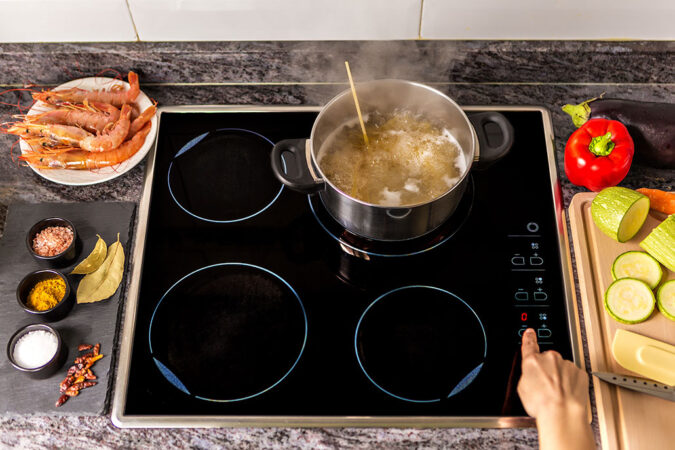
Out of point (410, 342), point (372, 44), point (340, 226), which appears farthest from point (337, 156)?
point (410, 342)

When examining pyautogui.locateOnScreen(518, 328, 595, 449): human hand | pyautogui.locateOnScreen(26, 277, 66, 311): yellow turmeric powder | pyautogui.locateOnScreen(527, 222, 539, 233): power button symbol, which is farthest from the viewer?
pyautogui.locateOnScreen(527, 222, 539, 233): power button symbol

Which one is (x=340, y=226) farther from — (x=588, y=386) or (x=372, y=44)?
(x=588, y=386)

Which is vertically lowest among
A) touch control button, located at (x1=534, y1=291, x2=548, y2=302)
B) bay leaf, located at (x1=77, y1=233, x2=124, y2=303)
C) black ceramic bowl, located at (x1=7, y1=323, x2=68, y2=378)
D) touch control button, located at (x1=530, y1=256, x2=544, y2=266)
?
black ceramic bowl, located at (x1=7, y1=323, x2=68, y2=378)

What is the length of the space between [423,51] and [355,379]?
2.03 ft

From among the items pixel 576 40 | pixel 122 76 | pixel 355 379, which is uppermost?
pixel 576 40

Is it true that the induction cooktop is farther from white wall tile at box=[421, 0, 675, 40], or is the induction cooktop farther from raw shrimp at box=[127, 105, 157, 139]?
white wall tile at box=[421, 0, 675, 40]

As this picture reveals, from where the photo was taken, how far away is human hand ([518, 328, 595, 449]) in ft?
2.51

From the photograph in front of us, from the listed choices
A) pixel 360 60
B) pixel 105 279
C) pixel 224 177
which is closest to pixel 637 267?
pixel 360 60

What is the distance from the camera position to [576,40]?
3.46 ft

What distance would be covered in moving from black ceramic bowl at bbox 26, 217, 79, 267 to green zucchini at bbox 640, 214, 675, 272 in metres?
0.94

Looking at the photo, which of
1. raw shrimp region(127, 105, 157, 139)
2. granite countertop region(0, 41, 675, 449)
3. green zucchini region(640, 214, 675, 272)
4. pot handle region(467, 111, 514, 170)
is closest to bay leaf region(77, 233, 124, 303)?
granite countertop region(0, 41, 675, 449)

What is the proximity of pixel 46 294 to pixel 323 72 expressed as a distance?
0.63 m

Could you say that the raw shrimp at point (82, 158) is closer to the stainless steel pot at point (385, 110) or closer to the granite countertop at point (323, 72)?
the granite countertop at point (323, 72)

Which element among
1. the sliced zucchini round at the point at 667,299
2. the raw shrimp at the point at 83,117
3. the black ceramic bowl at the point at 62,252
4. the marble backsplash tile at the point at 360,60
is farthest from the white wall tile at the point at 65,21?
the sliced zucchini round at the point at 667,299
